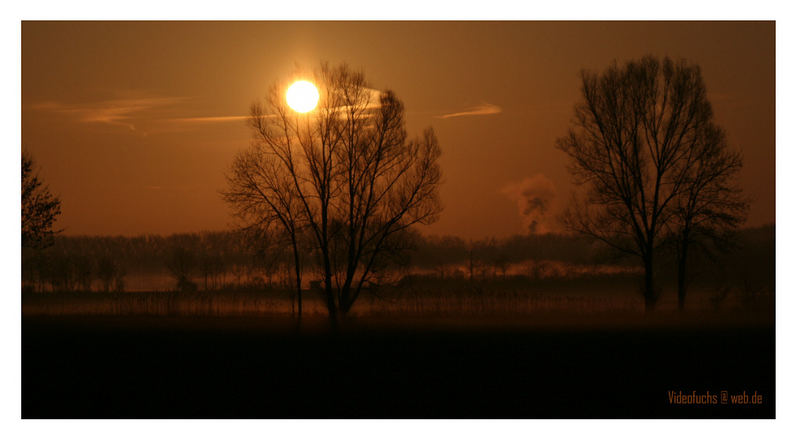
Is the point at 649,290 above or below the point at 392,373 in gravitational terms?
above

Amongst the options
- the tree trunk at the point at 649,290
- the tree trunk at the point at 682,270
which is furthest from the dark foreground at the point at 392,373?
the tree trunk at the point at 682,270

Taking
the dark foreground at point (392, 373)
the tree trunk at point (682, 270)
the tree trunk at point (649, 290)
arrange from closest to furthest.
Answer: the dark foreground at point (392, 373) → the tree trunk at point (682, 270) → the tree trunk at point (649, 290)

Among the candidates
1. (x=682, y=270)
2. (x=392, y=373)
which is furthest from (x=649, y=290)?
(x=392, y=373)

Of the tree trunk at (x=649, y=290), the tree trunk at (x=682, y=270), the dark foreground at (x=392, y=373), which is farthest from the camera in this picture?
the tree trunk at (x=649, y=290)

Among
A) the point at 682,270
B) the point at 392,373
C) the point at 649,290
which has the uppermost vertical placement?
the point at 682,270

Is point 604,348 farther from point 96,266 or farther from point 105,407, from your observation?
point 96,266

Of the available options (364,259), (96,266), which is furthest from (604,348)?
(96,266)

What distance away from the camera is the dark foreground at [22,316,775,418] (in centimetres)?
1440

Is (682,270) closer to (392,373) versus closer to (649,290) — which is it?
(649,290)

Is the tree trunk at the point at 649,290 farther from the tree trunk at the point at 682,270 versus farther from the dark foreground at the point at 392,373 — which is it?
the dark foreground at the point at 392,373

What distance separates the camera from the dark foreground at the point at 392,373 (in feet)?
47.2

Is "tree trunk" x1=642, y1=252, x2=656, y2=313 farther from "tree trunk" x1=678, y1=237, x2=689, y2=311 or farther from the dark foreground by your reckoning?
the dark foreground

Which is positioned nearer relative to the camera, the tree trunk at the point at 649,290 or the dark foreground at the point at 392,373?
the dark foreground at the point at 392,373

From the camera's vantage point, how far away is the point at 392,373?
655 inches
